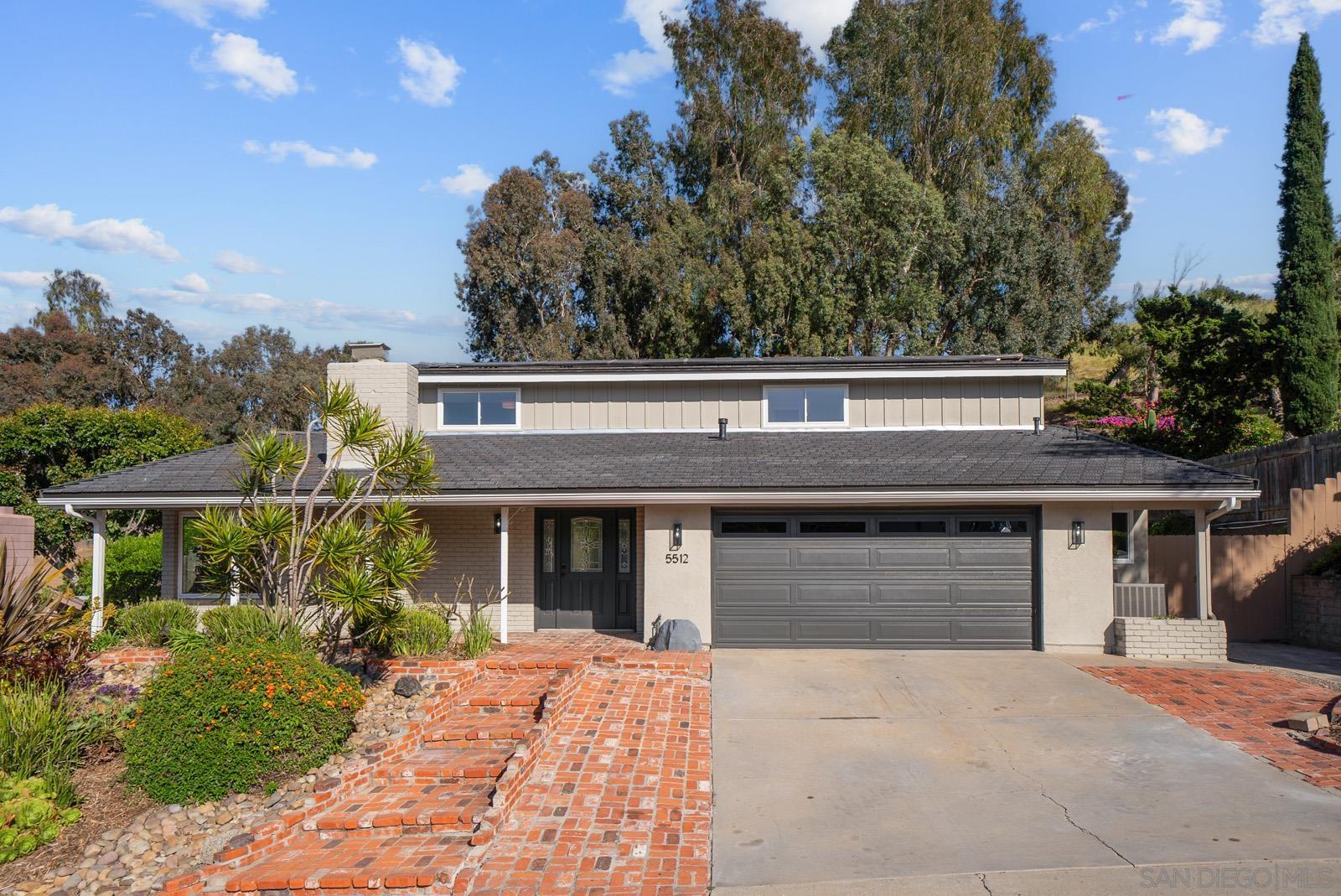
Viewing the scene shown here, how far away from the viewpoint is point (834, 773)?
26.8 ft

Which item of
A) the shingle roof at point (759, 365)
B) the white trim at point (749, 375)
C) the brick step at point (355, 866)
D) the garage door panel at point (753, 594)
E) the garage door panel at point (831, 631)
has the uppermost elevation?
the shingle roof at point (759, 365)

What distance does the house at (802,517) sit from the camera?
529 inches

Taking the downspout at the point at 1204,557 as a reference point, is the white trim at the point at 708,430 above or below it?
above

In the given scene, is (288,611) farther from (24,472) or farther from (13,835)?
(24,472)

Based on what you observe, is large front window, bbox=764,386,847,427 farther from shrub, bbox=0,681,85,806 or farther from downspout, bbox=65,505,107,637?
shrub, bbox=0,681,85,806

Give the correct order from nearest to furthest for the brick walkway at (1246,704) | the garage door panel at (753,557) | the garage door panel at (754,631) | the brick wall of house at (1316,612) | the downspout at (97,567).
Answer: the brick walkway at (1246,704) < the downspout at (97,567) < the garage door panel at (754,631) < the garage door panel at (753,557) < the brick wall of house at (1316,612)

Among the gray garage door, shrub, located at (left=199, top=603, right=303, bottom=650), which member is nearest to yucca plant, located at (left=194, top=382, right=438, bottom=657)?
shrub, located at (left=199, top=603, right=303, bottom=650)

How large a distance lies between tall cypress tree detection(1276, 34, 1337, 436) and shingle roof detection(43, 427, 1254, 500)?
30.3ft

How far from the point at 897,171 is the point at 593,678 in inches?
942

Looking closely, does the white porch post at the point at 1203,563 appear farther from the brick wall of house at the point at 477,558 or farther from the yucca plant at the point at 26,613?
the yucca plant at the point at 26,613

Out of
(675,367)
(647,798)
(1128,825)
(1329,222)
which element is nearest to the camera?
(1128,825)

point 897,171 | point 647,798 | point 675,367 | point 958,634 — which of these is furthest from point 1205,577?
point 897,171

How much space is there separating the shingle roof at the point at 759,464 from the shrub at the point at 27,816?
6396 millimetres

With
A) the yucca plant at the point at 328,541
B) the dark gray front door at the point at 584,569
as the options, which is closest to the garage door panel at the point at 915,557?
the dark gray front door at the point at 584,569
